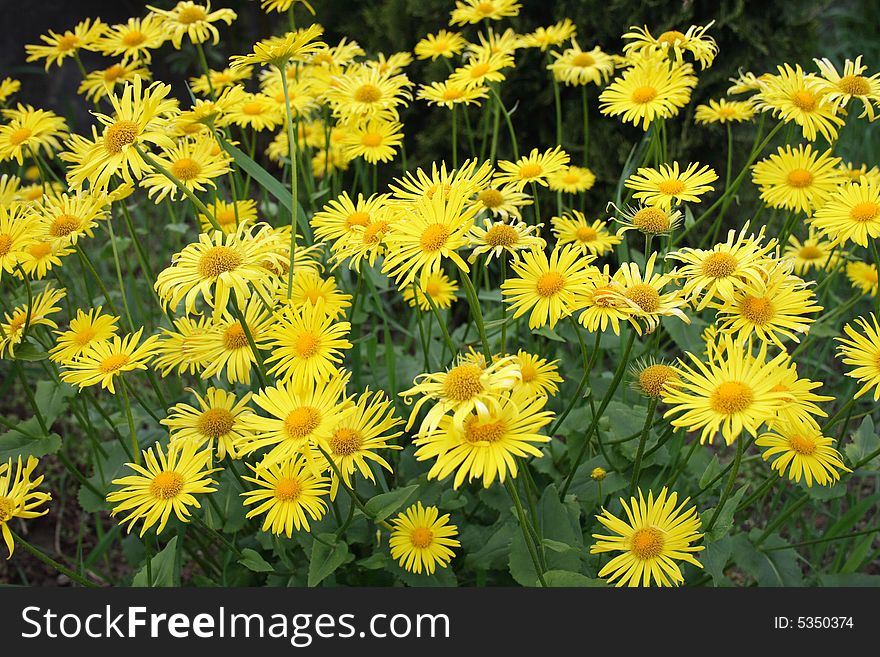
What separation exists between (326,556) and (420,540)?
0.53 feet

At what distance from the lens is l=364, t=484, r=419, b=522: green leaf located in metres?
1.19

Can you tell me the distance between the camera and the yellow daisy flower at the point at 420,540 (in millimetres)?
1286

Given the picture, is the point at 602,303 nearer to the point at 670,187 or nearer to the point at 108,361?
the point at 670,187

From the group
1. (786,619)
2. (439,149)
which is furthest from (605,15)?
(786,619)

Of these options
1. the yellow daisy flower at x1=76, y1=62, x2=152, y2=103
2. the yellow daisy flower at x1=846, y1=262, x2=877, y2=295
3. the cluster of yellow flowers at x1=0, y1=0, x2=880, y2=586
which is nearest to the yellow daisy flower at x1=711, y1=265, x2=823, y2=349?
the cluster of yellow flowers at x1=0, y1=0, x2=880, y2=586

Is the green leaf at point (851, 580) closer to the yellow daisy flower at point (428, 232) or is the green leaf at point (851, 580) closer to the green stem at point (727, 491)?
the green stem at point (727, 491)

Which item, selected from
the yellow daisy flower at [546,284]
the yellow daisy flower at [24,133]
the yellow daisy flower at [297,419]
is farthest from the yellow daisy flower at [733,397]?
the yellow daisy flower at [24,133]

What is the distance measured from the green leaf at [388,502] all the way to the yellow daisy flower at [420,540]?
0.05 metres

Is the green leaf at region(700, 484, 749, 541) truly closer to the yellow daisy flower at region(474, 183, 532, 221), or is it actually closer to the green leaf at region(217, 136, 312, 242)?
the yellow daisy flower at region(474, 183, 532, 221)

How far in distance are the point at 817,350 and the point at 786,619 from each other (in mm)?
1800

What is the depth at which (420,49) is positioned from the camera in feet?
6.59

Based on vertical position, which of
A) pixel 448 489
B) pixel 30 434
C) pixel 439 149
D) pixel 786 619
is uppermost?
pixel 439 149

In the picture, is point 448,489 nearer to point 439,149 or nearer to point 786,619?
point 786,619

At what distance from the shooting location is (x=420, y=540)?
1.29 m
